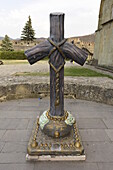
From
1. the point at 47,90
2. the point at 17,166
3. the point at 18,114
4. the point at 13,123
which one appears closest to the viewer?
the point at 17,166

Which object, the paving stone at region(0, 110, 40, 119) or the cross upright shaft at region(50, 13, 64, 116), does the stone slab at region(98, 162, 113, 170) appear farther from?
the paving stone at region(0, 110, 40, 119)

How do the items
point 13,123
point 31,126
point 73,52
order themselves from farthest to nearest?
point 13,123 → point 31,126 → point 73,52

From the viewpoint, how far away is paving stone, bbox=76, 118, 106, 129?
118 inches

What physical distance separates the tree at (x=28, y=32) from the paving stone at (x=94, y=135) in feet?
149

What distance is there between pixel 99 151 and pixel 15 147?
1560 mm

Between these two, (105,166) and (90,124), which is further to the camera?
(90,124)

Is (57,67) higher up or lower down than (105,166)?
higher up

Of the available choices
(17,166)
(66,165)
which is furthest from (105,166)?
(17,166)

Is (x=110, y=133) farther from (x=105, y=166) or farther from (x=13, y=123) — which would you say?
(x=13, y=123)

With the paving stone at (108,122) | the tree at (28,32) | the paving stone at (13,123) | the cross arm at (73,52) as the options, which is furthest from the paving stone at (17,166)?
the tree at (28,32)

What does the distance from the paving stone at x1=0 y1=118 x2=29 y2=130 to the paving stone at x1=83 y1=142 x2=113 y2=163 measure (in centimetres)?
154

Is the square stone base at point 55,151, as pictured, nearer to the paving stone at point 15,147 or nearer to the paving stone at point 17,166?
the paving stone at point 17,166

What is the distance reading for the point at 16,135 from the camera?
2670 mm

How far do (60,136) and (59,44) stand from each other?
5.35 feet
